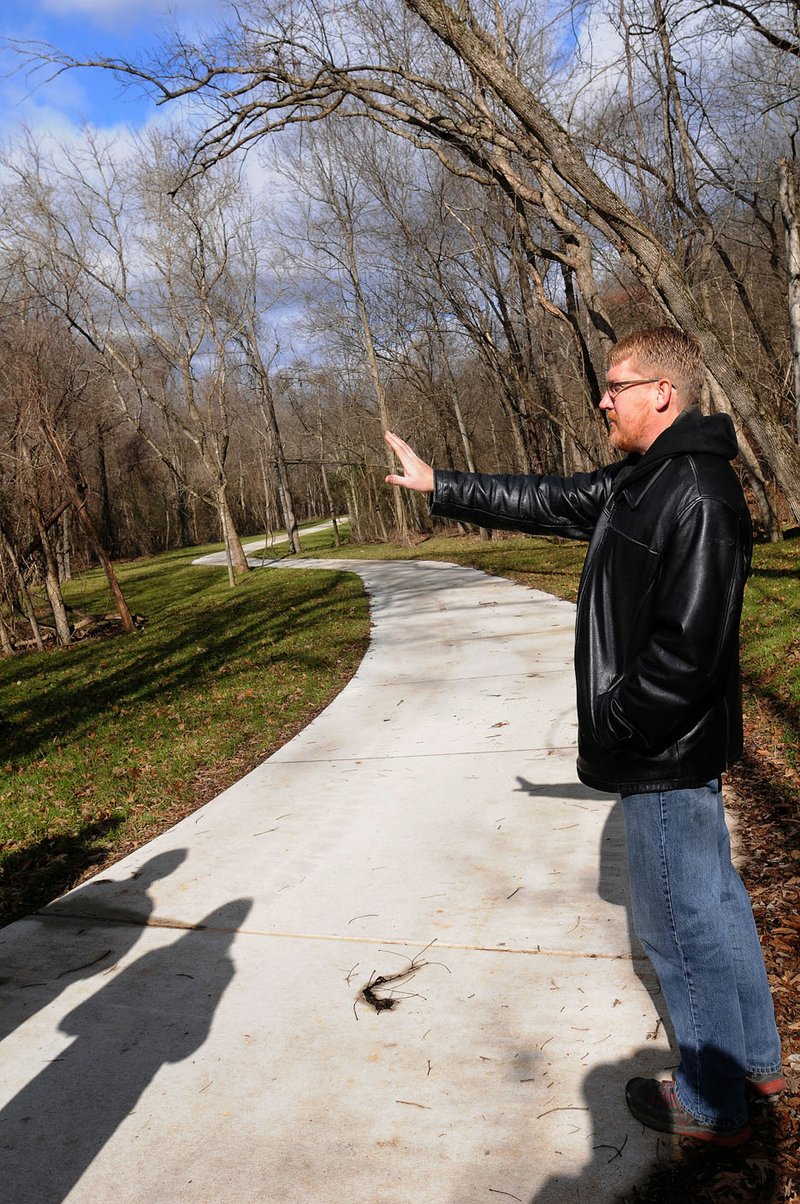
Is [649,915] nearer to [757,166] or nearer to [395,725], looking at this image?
[395,725]

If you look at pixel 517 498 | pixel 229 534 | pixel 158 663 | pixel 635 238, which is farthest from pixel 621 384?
pixel 229 534

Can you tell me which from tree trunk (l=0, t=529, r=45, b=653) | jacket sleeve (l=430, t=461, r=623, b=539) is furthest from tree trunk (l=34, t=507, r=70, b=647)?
jacket sleeve (l=430, t=461, r=623, b=539)

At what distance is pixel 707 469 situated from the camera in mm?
1962

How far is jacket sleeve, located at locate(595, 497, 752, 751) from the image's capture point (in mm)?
1901

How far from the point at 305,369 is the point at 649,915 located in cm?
3525

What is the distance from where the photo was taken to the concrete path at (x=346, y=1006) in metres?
2.20

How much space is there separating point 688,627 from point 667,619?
57 mm

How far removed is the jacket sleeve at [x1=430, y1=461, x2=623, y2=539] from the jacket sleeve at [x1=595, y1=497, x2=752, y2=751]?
2.95 ft

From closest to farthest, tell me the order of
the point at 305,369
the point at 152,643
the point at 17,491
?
1. the point at 152,643
2. the point at 17,491
3. the point at 305,369

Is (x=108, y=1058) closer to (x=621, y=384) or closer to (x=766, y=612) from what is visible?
(x=621, y=384)

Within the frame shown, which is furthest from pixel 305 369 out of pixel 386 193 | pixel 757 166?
pixel 757 166

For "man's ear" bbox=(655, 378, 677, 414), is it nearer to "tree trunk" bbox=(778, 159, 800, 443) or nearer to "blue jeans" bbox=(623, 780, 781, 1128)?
"blue jeans" bbox=(623, 780, 781, 1128)

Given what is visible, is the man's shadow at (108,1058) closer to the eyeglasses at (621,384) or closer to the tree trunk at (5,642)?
the eyeglasses at (621,384)

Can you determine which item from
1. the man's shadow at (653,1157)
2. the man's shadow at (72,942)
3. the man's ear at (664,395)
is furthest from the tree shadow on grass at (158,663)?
the man's ear at (664,395)
